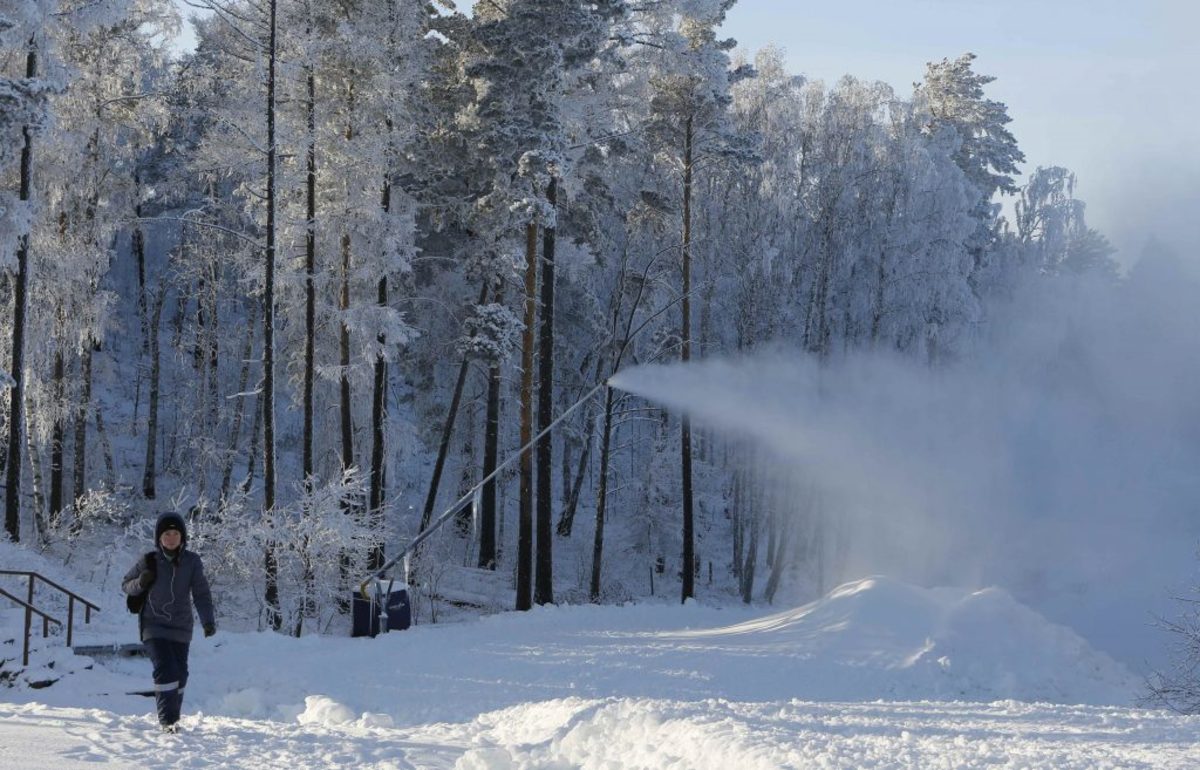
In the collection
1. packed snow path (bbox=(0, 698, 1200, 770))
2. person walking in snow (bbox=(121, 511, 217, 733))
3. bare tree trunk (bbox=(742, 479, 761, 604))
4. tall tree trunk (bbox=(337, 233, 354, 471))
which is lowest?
bare tree trunk (bbox=(742, 479, 761, 604))

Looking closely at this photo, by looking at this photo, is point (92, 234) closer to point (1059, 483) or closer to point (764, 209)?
point (764, 209)

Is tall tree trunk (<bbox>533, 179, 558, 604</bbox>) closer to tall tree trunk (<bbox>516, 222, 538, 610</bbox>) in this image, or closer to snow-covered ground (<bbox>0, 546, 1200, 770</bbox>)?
tall tree trunk (<bbox>516, 222, 538, 610</bbox>)

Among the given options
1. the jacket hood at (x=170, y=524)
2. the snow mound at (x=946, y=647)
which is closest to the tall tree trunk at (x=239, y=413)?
the snow mound at (x=946, y=647)

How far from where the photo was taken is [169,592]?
7.68 meters

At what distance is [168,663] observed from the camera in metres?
7.74

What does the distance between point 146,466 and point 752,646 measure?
22.8 meters

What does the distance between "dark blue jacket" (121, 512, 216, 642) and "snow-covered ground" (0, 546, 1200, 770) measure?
2.67ft

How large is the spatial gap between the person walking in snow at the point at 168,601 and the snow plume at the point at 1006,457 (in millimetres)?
10999

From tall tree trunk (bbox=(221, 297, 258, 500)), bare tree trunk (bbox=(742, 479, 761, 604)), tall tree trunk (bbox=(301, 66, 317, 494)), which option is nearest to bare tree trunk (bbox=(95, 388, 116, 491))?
tall tree trunk (bbox=(221, 297, 258, 500))

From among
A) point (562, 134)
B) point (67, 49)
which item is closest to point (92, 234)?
point (67, 49)

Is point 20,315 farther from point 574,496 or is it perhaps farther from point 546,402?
point 574,496

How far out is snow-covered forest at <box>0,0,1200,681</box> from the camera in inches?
750

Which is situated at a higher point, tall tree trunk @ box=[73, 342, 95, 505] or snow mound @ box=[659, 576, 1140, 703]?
tall tree trunk @ box=[73, 342, 95, 505]

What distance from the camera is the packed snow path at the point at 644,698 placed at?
685cm
